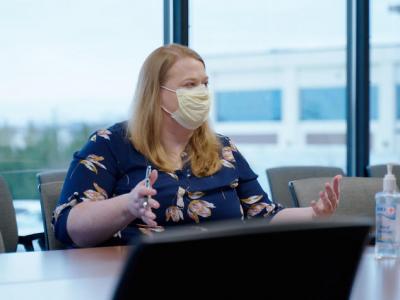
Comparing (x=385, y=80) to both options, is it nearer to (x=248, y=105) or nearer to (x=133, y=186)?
(x=248, y=105)

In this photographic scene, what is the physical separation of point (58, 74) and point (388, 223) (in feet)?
7.92

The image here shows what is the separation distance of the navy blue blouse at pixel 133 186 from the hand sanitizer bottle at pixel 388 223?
0.56 meters

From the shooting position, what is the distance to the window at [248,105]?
172 inches

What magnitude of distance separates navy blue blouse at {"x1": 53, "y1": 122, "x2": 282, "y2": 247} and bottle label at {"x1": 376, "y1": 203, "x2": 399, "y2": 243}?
0.58m

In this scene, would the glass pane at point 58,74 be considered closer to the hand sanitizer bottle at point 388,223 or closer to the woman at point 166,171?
the woman at point 166,171

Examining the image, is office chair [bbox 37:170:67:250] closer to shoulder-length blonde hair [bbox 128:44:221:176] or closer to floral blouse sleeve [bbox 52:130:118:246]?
floral blouse sleeve [bbox 52:130:118:246]

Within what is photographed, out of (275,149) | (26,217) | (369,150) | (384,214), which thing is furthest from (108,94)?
(384,214)

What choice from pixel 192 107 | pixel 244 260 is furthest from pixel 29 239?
pixel 244 260

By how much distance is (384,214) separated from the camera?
1.73 m

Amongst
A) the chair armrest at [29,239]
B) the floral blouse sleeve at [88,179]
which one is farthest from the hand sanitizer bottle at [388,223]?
the chair armrest at [29,239]

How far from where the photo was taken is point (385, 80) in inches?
194

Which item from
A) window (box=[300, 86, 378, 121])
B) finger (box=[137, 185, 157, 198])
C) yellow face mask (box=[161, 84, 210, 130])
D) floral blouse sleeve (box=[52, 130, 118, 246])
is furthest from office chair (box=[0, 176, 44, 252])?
window (box=[300, 86, 378, 121])

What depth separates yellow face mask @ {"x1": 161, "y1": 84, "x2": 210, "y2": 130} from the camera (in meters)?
2.23

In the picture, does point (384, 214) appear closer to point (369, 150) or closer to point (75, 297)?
point (75, 297)
